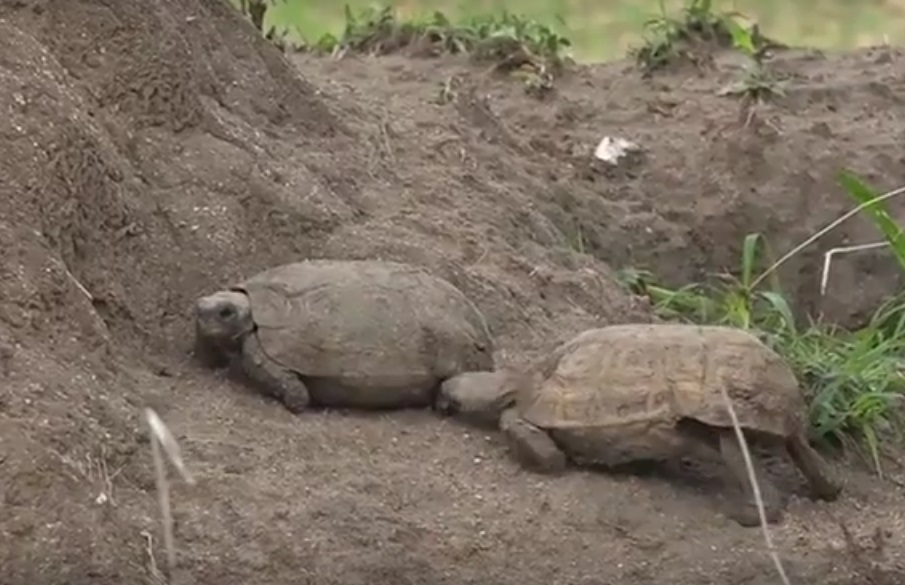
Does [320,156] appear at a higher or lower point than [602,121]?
higher

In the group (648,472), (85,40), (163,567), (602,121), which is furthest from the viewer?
(602,121)

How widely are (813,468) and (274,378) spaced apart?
1031 mm

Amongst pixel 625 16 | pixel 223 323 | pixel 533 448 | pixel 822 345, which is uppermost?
pixel 223 323

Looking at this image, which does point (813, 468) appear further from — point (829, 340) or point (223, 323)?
point (223, 323)

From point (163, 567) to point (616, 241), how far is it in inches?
98.9

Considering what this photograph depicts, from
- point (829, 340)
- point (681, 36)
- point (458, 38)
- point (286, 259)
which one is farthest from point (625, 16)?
point (286, 259)

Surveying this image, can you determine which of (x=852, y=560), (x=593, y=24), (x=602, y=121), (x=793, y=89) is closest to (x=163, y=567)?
(x=852, y=560)

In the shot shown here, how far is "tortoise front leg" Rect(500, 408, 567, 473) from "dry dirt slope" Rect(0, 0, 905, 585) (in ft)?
0.13

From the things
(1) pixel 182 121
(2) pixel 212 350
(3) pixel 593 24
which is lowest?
(3) pixel 593 24

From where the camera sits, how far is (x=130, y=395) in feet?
11.1

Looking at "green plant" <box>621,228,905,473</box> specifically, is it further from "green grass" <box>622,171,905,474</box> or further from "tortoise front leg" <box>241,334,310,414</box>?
"tortoise front leg" <box>241,334,310,414</box>

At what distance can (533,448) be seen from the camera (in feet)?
11.7

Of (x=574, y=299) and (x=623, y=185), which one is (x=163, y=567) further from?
(x=623, y=185)

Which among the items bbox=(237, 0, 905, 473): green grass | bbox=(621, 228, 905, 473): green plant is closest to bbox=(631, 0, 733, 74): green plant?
bbox=(237, 0, 905, 473): green grass
